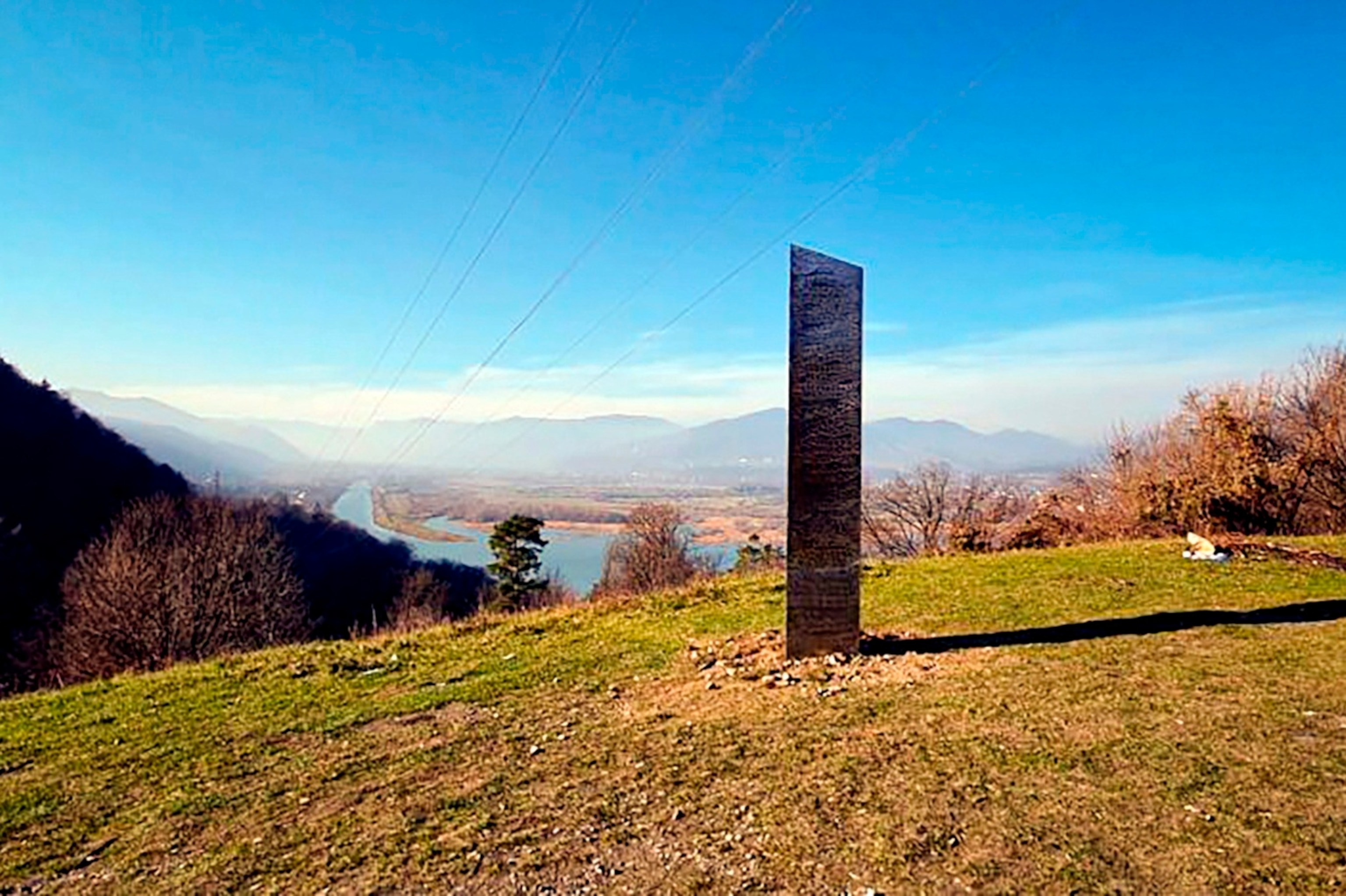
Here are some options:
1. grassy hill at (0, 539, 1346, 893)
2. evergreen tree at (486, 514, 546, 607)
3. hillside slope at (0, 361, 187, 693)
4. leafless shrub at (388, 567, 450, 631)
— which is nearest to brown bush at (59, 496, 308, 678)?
hillside slope at (0, 361, 187, 693)

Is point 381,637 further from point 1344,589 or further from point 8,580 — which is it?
point 8,580

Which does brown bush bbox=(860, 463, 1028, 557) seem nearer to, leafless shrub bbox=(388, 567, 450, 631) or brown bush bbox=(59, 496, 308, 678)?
leafless shrub bbox=(388, 567, 450, 631)

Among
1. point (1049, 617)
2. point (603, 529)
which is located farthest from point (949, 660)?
point (603, 529)

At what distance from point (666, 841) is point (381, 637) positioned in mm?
8055

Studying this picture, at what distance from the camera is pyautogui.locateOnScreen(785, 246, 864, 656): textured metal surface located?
275 inches

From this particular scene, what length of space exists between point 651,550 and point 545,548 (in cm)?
1126

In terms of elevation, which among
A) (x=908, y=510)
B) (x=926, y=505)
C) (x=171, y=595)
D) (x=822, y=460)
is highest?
(x=822, y=460)

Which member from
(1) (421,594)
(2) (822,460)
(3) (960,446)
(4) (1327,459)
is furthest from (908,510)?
(3) (960,446)

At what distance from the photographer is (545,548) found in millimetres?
49562

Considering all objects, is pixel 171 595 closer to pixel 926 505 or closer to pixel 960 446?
pixel 926 505

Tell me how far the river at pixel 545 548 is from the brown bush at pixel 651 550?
6.06 ft

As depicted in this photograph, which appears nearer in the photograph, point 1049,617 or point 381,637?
point 1049,617

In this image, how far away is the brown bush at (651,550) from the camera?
1503 inches

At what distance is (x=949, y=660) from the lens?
6.93 metres
